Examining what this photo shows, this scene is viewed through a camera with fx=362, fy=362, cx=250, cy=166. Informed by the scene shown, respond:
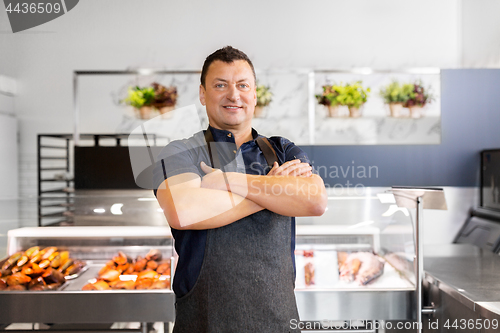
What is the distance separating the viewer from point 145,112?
299 cm

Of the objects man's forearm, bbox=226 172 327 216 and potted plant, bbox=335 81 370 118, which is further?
potted plant, bbox=335 81 370 118

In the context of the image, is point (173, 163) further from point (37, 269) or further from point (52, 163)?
point (52, 163)

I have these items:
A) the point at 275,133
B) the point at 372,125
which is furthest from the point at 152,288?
the point at 372,125

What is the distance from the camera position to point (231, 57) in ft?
4.15

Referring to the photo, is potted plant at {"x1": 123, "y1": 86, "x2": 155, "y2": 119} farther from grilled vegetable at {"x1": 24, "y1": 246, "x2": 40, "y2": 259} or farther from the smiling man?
the smiling man

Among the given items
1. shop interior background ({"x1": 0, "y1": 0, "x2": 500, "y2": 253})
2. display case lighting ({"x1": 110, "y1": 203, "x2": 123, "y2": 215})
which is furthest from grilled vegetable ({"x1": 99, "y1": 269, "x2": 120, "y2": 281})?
shop interior background ({"x1": 0, "y1": 0, "x2": 500, "y2": 253})

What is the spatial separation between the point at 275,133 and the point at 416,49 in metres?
2.44

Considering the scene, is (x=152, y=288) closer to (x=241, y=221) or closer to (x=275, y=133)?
(x=241, y=221)

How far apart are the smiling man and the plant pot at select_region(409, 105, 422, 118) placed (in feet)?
6.83

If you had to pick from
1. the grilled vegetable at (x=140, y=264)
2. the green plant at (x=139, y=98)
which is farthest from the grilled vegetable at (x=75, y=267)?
the green plant at (x=139, y=98)

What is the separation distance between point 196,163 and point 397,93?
228 cm

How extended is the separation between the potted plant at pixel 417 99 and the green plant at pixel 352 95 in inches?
14.6

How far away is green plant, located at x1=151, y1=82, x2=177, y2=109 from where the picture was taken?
2.98 m

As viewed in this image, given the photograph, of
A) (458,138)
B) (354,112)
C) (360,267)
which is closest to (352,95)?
(354,112)
